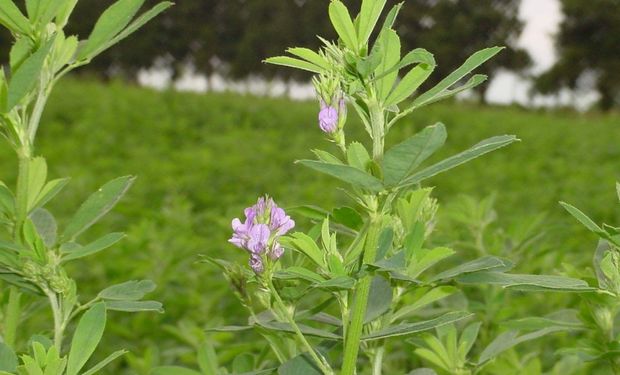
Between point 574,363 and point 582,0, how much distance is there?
30.8 m

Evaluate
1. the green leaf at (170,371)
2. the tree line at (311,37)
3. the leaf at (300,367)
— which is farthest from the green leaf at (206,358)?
the tree line at (311,37)

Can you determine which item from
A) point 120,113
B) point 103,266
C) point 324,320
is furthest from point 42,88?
point 120,113

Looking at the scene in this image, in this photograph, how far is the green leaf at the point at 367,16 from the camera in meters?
0.66

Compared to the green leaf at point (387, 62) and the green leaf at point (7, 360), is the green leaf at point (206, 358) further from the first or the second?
the green leaf at point (387, 62)

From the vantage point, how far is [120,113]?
936cm

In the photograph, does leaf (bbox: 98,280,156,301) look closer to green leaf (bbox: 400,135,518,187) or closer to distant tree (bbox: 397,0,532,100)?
green leaf (bbox: 400,135,518,187)

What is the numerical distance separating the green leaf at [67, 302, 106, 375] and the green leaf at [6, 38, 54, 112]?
7.8 inches

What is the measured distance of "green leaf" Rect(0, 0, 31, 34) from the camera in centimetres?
75

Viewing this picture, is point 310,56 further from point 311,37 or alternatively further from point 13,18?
point 311,37

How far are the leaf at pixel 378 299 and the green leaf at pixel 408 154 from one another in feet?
0.52

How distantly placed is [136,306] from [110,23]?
304 mm

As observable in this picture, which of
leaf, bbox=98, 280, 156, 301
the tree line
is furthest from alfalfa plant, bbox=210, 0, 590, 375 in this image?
the tree line

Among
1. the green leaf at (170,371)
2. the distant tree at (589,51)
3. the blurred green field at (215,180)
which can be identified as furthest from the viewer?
the distant tree at (589,51)

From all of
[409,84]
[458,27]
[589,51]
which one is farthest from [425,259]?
[589,51]
